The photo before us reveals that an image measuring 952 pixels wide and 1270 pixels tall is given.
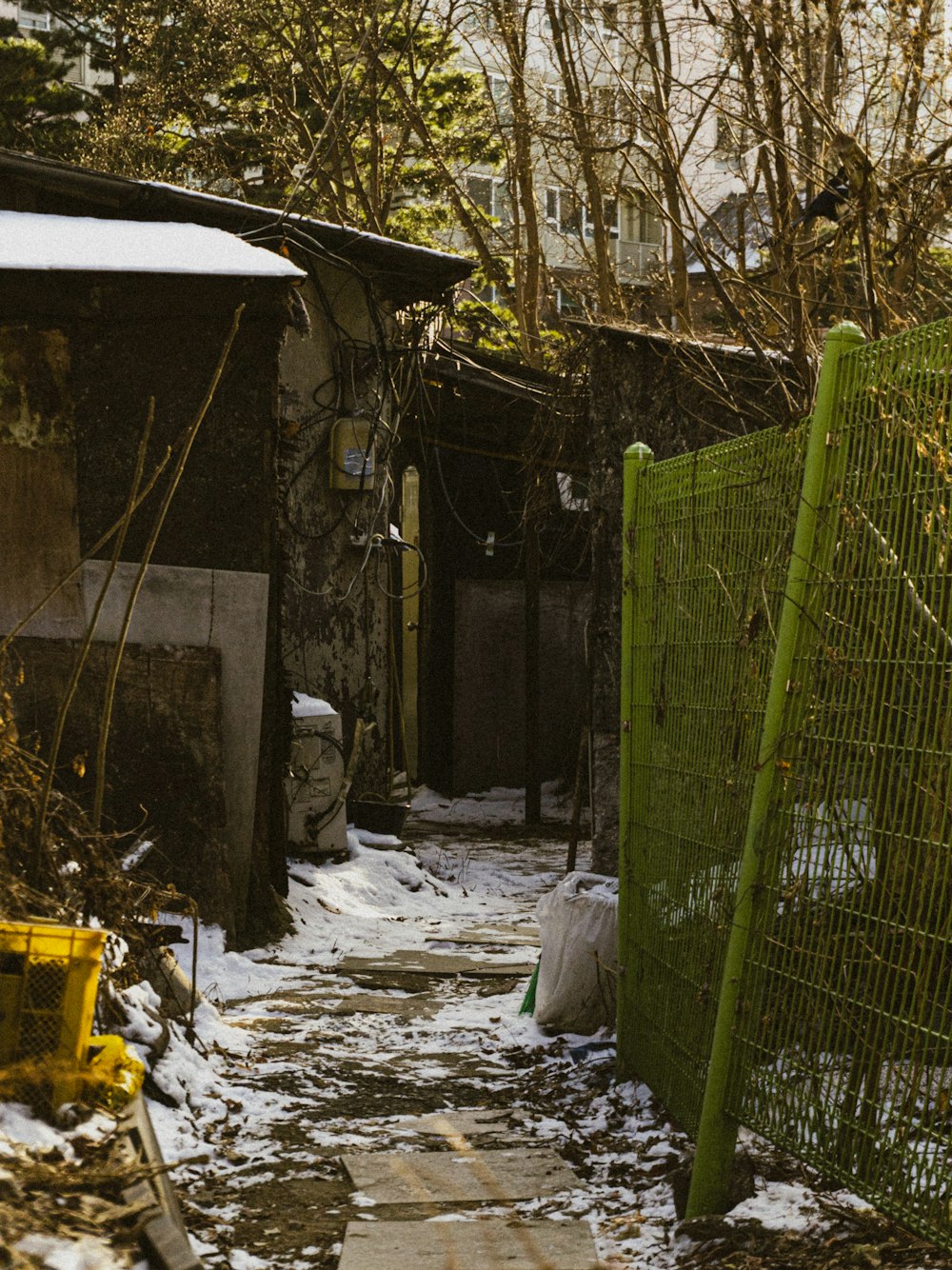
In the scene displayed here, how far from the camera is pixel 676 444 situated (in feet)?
25.6

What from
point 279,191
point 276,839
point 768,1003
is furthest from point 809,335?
point 279,191

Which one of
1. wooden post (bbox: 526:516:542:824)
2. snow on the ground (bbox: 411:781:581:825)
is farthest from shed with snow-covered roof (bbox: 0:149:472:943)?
snow on the ground (bbox: 411:781:581:825)

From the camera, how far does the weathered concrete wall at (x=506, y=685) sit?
16.2m

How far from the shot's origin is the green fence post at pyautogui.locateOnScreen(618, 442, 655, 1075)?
547cm

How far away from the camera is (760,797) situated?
151 inches

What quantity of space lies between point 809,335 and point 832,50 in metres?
4.09

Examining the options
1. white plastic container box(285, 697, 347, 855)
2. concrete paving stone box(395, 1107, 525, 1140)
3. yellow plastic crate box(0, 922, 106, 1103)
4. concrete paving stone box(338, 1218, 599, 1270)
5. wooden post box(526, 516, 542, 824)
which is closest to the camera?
concrete paving stone box(338, 1218, 599, 1270)

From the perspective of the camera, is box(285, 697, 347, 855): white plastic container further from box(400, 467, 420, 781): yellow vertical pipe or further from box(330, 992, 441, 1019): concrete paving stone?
box(400, 467, 420, 781): yellow vertical pipe

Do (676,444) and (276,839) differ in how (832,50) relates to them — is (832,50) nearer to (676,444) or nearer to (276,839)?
(676,444)

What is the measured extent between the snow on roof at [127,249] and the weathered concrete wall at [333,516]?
2.57 metres

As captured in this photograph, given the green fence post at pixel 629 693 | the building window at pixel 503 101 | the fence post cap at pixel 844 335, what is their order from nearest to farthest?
1. the fence post cap at pixel 844 335
2. the green fence post at pixel 629 693
3. the building window at pixel 503 101

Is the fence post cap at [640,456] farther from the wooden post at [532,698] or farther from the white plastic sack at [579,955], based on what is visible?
the wooden post at [532,698]

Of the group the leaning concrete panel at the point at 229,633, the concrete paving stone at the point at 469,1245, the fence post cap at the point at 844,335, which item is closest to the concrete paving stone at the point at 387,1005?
Answer: the leaning concrete panel at the point at 229,633

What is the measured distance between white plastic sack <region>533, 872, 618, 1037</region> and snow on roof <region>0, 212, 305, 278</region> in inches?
135
